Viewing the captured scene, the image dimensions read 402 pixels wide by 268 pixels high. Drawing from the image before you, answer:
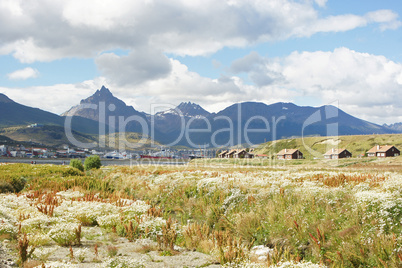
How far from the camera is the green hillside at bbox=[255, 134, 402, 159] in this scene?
439 ft

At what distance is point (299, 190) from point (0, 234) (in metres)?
11.5

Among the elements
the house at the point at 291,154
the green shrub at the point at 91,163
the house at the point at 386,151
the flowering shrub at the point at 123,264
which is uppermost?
the flowering shrub at the point at 123,264

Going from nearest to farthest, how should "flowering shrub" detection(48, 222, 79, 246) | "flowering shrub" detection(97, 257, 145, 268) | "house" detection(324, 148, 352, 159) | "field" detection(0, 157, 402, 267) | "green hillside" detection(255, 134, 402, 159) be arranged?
"flowering shrub" detection(97, 257, 145, 268) < "field" detection(0, 157, 402, 267) < "flowering shrub" detection(48, 222, 79, 246) < "house" detection(324, 148, 352, 159) < "green hillside" detection(255, 134, 402, 159)

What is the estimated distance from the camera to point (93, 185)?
21.3 metres

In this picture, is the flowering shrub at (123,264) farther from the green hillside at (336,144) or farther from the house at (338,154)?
the green hillside at (336,144)

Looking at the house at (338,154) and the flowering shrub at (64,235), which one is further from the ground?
the flowering shrub at (64,235)

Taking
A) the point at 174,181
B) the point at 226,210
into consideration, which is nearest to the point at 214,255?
the point at 226,210

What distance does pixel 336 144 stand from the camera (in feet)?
489

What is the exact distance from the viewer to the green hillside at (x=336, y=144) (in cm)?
13382

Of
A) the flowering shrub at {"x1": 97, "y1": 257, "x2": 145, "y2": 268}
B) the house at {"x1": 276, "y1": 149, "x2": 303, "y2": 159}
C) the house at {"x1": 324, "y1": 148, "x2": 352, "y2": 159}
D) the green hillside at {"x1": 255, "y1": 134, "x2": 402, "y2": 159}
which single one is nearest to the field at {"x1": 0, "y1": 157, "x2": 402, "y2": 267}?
the flowering shrub at {"x1": 97, "y1": 257, "x2": 145, "y2": 268}

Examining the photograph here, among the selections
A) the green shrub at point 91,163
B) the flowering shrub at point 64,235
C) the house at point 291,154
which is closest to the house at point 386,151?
the house at point 291,154

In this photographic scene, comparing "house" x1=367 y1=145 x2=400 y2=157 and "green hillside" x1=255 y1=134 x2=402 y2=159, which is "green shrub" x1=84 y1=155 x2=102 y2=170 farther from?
"green hillside" x1=255 y1=134 x2=402 y2=159

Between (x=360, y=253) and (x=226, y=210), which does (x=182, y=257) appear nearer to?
(x=360, y=253)

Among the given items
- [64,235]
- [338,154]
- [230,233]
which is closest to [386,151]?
[338,154]
